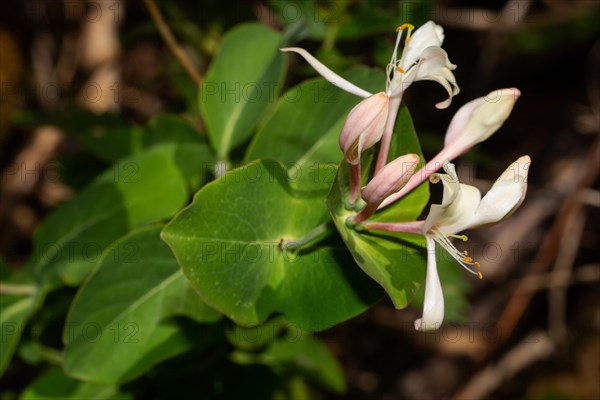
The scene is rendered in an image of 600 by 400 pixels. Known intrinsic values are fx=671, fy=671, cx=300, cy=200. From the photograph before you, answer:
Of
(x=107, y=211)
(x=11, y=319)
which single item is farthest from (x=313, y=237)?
(x=11, y=319)

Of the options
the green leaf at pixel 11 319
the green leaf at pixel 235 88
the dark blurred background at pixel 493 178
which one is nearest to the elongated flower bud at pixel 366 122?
the green leaf at pixel 235 88

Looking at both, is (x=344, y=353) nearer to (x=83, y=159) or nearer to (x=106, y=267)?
(x=83, y=159)

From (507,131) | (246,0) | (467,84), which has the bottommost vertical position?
(507,131)

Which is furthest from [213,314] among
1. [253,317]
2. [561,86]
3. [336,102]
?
[561,86]

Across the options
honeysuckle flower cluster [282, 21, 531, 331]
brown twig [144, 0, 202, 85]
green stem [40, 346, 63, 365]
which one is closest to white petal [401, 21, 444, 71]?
honeysuckle flower cluster [282, 21, 531, 331]

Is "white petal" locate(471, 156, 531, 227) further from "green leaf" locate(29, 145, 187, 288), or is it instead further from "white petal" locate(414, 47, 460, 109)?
"green leaf" locate(29, 145, 187, 288)

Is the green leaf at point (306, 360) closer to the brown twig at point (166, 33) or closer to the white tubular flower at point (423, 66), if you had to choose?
the brown twig at point (166, 33)
